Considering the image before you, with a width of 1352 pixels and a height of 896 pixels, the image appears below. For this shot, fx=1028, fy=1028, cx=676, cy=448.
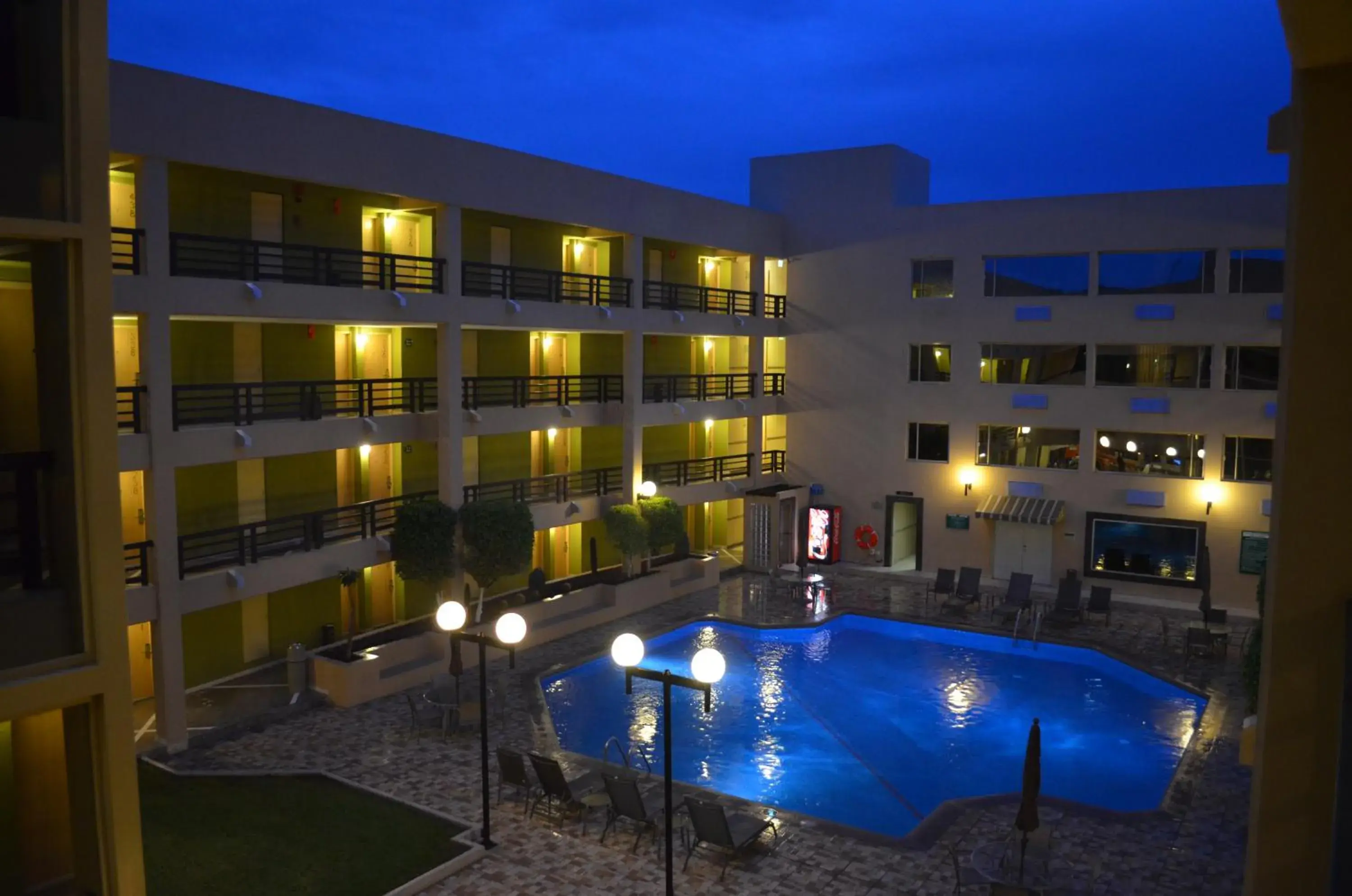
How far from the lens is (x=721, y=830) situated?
43.1ft

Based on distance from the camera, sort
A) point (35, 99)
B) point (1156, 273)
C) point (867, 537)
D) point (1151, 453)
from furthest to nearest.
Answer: point (867, 537)
point (1151, 453)
point (1156, 273)
point (35, 99)

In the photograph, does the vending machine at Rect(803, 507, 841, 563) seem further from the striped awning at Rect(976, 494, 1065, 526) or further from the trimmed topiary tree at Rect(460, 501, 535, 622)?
the trimmed topiary tree at Rect(460, 501, 535, 622)

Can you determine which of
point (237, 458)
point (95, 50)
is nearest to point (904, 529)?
point (237, 458)

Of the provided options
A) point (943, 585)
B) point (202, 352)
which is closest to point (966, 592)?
point (943, 585)

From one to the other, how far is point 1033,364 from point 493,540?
54.7 feet

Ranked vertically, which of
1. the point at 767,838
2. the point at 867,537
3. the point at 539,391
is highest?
the point at 539,391

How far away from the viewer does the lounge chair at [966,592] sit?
2672cm

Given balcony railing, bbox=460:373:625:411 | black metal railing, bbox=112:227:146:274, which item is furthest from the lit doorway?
black metal railing, bbox=112:227:146:274

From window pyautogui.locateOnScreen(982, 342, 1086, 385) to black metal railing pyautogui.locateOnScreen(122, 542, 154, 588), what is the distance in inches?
890

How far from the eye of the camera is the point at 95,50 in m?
6.60

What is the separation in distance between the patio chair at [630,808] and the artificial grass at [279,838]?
2032mm

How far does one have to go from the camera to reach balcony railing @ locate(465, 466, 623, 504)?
2523cm

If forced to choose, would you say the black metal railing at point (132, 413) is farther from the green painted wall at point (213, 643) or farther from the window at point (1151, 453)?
the window at point (1151, 453)

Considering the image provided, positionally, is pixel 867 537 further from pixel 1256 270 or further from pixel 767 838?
pixel 767 838
